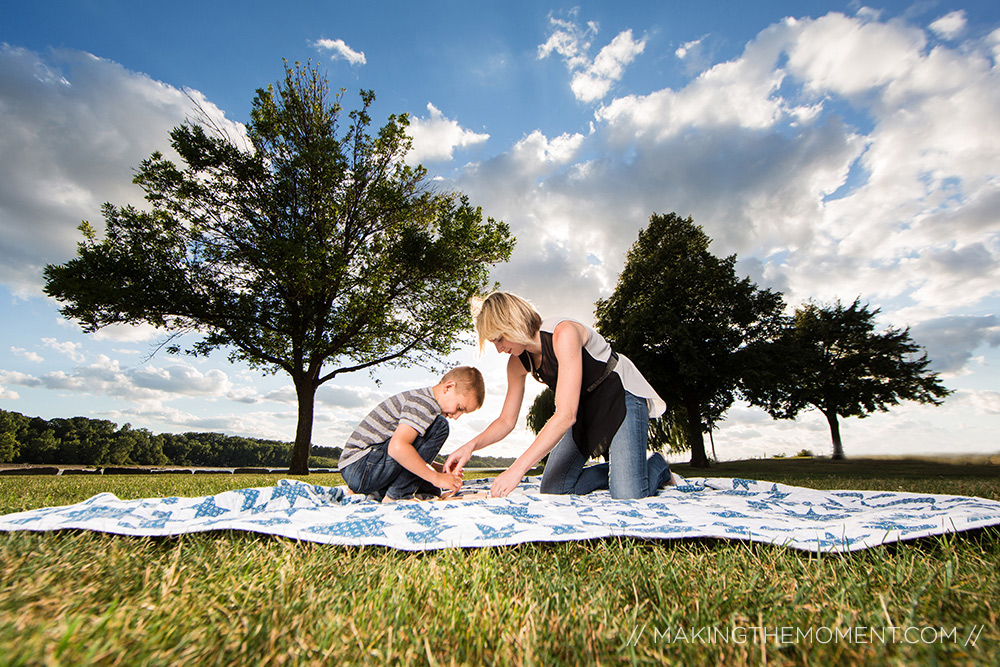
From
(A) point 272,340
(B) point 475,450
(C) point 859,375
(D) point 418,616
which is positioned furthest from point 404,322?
(C) point 859,375

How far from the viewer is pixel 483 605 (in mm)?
1229

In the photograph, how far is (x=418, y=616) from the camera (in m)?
1.17

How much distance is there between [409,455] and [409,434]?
16 centimetres

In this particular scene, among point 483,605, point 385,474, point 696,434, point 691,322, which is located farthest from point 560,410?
point 696,434

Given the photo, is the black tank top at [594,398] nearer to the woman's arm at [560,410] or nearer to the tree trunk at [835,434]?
the woman's arm at [560,410]

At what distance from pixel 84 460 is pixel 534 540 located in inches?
1711

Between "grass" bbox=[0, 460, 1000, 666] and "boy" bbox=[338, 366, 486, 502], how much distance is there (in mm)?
1813

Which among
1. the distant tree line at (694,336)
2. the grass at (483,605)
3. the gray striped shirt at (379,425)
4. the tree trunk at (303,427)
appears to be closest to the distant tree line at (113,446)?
the tree trunk at (303,427)

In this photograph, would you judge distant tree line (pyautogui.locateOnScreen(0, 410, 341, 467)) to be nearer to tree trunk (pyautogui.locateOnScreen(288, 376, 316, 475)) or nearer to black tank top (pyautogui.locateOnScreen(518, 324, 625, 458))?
tree trunk (pyautogui.locateOnScreen(288, 376, 316, 475))

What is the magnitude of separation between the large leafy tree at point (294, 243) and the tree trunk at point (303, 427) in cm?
4

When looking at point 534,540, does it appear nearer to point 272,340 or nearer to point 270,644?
point 270,644

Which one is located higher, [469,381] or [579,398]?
[469,381]

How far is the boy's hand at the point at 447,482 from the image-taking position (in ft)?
11.8

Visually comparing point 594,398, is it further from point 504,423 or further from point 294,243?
point 294,243
